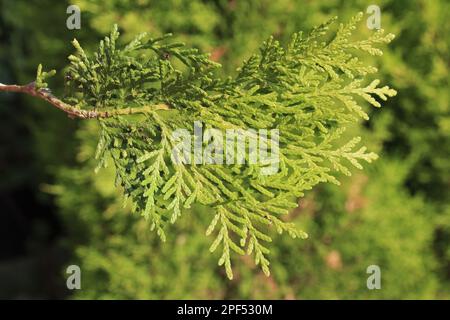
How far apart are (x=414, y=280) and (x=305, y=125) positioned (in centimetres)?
278

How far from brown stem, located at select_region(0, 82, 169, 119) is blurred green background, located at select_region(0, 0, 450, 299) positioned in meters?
2.01

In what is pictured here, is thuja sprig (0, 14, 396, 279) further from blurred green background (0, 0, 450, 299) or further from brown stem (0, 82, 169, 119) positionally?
blurred green background (0, 0, 450, 299)

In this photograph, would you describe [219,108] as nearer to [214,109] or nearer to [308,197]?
[214,109]

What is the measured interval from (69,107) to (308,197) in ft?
8.45

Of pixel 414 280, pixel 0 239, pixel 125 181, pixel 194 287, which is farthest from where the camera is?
pixel 0 239

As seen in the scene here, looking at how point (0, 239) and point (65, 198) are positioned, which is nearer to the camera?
point (65, 198)

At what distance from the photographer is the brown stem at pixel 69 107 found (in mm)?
1784

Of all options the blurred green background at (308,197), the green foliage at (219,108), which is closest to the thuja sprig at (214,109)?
the green foliage at (219,108)

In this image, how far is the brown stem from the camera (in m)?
1.78

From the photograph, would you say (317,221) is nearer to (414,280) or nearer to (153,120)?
(414,280)

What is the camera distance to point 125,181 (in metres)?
1.85

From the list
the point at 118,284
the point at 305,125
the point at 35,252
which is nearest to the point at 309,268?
the point at 118,284

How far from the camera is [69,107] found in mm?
1809

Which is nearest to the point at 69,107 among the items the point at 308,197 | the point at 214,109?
the point at 214,109
